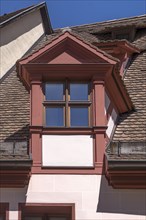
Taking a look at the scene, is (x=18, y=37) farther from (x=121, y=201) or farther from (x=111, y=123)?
(x=121, y=201)

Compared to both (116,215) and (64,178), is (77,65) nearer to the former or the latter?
(64,178)

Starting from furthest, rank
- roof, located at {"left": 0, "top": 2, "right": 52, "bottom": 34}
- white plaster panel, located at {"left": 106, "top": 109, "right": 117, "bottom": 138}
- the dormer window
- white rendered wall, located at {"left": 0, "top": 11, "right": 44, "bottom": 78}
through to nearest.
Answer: the dormer window → roof, located at {"left": 0, "top": 2, "right": 52, "bottom": 34} → white rendered wall, located at {"left": 0, "top": 11, "right": 44, "bottom": 78} → white plaster panel, located at {"left": 106, "top": 109, "right": 117, "bottom": 138}

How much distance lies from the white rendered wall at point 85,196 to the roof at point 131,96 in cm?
121

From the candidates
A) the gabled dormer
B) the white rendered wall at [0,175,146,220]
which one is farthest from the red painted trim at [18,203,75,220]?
the gabled dormer

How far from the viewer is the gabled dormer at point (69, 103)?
42.2 feet

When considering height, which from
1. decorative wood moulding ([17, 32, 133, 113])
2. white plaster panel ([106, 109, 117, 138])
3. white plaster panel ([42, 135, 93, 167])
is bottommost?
white plaster panel ([42, 135, 93, 167])

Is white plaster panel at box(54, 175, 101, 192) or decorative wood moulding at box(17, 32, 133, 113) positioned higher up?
decorative wood moulding at box(17, 32, 133, 113)

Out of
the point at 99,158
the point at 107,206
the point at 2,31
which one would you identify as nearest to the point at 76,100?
the point at 99,158

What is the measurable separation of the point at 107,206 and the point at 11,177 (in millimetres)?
2005

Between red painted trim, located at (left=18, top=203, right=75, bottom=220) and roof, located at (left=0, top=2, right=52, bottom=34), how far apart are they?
7.10 meters

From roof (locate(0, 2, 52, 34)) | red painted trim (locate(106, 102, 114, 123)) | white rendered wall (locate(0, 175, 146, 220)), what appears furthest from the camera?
roof (locate(0, 2, 52, 34))

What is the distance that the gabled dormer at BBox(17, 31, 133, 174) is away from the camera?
12.9 metres

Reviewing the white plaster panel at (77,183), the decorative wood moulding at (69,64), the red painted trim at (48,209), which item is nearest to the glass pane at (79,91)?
the decorative wood moulding at (69,64)

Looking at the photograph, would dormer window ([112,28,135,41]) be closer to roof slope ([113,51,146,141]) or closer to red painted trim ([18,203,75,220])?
roof slope ([113,51,146,141])
